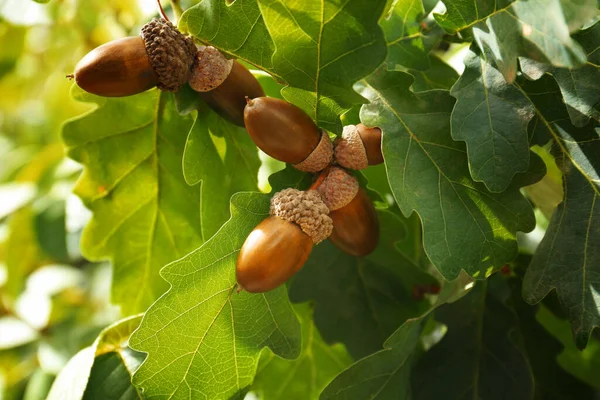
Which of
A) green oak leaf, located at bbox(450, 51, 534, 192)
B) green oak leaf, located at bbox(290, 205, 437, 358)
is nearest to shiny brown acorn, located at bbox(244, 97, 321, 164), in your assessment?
green oak leaf, located at bbox(450, 51, 534, 192)

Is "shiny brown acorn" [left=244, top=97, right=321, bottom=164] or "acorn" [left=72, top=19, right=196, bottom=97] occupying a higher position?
"acorn" [left=72, top=19, right=196, bottom=97]

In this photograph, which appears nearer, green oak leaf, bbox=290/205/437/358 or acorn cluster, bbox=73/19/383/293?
acorn cluster, bbox=73/19/383/293

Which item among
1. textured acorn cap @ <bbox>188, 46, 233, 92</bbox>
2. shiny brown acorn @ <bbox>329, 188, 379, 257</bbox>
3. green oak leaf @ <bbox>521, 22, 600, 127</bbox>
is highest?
textured acorn cap @ <bbox>188, 46, 233, 92</bbox>

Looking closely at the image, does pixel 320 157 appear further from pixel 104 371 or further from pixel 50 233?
pixel 50 233

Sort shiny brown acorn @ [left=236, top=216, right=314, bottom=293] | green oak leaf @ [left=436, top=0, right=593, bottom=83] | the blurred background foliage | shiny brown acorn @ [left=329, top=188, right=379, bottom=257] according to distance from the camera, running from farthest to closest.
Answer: the blurred background foliage
shiny brown acorn @ [left=329, top=188, right=379, bottom=257]
shiny brown acorn @ [left=236, top=216, right=314, bottom=293]
green oak leaf @ [left=436, top=0, right=593, bottom=83]

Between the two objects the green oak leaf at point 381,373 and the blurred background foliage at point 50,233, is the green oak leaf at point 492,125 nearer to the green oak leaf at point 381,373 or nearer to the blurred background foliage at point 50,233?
the green oak leaf at point 381,373

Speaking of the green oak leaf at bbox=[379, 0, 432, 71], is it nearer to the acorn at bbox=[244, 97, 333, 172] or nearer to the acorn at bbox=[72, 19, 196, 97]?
the acorn at bbox=[244, 97, 333, 172]

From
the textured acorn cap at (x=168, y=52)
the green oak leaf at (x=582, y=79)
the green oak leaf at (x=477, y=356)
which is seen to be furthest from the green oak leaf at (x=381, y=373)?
the textured acorn cap at (x=168, y=52)

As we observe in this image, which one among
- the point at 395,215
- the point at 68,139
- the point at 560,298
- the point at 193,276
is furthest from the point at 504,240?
the point at 68,139
